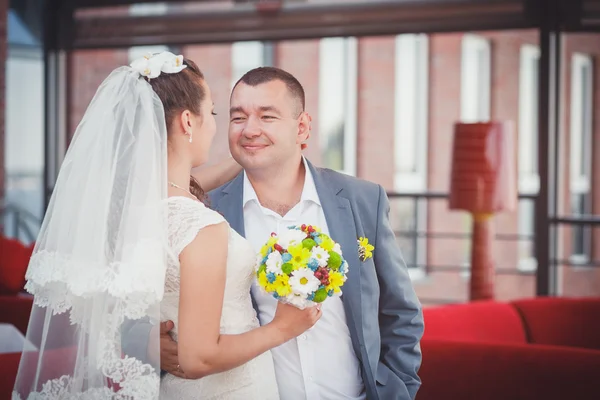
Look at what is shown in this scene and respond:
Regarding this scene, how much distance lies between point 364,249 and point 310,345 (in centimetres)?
30

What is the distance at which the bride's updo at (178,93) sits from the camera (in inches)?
81.3

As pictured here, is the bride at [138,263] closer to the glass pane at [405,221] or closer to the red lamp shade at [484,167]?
the red lamp shade at [484,167]

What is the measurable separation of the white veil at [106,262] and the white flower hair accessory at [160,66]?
0.03m

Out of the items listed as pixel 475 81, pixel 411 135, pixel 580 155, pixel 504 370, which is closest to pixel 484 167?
pixel 504 370

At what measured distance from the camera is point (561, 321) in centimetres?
432

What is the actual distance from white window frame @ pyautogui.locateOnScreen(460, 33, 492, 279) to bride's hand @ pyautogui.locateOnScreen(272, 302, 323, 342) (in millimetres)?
10082

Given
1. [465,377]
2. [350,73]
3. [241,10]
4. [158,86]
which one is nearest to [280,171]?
[158,86]

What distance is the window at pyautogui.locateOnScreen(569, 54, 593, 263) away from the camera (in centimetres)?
1288

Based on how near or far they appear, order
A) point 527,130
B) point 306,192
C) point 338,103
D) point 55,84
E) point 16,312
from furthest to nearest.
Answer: point 527,130
point 338,103
point 55,84
point 16,312
point 306,192

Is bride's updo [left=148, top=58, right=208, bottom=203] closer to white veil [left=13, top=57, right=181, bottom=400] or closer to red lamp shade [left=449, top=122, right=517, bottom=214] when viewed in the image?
white veil [left=13, top=57, right=181, bottom=400]

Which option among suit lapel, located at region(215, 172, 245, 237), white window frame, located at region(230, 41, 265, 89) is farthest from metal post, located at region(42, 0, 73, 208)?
suit lapel, located at region(215, 172, 245, 237)

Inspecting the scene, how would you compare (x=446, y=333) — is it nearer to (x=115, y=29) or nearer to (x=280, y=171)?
(x=280, y=171)

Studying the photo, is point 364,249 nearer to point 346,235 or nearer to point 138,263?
point 346,235

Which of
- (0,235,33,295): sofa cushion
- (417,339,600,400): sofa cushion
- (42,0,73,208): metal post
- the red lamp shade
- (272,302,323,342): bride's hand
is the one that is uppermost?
(42,0,73,208): metal post
